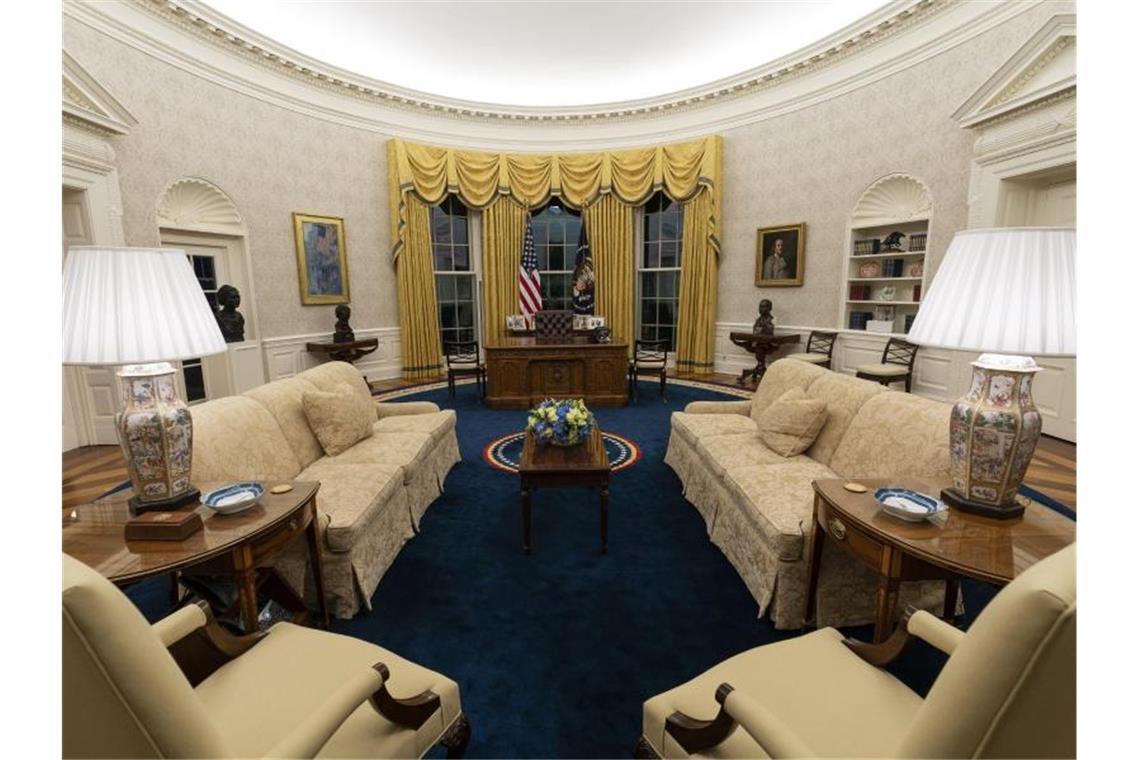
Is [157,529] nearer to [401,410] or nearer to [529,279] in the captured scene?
[401,410]

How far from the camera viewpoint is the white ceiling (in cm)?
536

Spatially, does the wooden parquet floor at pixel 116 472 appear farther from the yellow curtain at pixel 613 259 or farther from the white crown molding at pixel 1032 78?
the yellow curtain at pixel 613 259

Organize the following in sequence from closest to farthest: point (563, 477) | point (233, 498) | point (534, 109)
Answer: point (233, 498), point (563, 477), point (534, 109)

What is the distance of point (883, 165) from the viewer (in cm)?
586

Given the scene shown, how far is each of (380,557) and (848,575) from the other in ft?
6.93

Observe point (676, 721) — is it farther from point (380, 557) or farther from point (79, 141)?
point (79, 141)

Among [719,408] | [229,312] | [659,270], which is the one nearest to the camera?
[719,408]

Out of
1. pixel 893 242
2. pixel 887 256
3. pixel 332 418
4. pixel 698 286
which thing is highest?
pixel 893 242

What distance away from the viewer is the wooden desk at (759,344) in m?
6.75

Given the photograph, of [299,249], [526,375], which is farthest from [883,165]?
[299,249]

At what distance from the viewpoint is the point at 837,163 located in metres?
6.30

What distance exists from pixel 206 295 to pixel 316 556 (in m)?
4.76

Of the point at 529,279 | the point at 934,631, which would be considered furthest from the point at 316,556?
the point at 529,279

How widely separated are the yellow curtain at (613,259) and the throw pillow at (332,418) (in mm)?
5080
